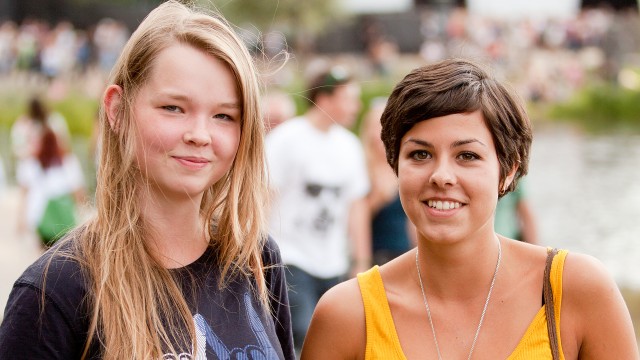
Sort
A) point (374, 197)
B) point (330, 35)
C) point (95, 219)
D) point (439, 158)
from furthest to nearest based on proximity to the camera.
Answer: point (330, 35), point (374, 197), point (439, 158), point (95, 219)

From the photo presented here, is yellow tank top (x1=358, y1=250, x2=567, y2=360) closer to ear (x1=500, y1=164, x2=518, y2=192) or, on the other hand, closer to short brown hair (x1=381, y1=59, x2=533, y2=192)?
ear (x1=500, y1=164, x2=518, y2=192)

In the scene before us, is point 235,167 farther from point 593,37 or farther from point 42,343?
point 593,37

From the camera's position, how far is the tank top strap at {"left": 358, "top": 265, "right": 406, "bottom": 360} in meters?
2.64

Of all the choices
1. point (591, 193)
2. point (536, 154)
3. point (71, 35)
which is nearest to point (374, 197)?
point (591, 193)

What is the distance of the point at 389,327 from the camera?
267 centimetres

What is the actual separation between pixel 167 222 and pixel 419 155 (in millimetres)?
691

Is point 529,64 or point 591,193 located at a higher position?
point 529,64


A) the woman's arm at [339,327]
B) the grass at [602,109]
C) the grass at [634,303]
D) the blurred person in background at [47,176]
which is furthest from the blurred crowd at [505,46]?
the woman's arm at [339,327]

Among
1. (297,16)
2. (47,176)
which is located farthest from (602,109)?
(297,16)

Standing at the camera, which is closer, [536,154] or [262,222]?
[262,222]

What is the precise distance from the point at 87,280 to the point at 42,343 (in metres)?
0.18

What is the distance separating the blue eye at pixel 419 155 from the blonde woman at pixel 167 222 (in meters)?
0.41

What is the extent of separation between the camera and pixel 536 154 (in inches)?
782

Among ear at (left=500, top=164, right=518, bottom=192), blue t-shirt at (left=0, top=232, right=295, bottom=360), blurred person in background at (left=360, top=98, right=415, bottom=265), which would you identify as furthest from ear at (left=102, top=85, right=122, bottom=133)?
blurred person in background at (left=360, top=98, right=415, bottom=265)
